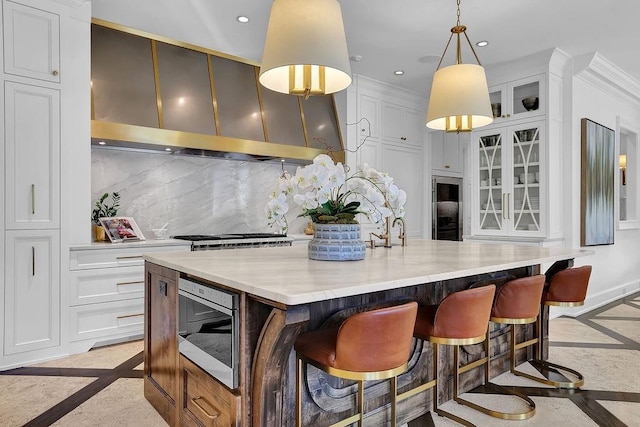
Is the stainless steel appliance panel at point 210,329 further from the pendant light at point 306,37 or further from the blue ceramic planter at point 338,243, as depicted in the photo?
the pendant light at point 306,37

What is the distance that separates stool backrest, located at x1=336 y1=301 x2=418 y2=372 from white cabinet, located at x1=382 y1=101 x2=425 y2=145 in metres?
4.08

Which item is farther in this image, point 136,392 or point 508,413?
point 136,392

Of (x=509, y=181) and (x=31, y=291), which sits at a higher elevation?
(x=509, y=181)

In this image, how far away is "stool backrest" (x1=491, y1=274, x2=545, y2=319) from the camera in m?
2.33

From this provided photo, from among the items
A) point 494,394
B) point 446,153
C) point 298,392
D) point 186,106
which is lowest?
point 494,394

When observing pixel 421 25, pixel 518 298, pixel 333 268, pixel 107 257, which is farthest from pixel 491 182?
pixel 107 257

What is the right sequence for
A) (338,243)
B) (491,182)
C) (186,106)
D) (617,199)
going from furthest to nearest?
(617,199) < (491,182) < (186,106) < (338,243)

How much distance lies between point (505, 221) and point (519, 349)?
2011 mm

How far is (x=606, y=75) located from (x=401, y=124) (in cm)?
234

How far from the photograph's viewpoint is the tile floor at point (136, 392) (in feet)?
7.43

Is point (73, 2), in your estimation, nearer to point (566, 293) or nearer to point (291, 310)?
point (291, 310)

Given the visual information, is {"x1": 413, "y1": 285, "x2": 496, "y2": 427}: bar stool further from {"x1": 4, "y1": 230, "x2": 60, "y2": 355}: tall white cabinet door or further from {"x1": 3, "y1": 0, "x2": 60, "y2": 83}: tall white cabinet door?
{"x1": 3, "y1": 0, "x2": 60, "y2": 83}: tall white cabinet door

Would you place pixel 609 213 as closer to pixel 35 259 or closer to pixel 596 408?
pixel 596 408

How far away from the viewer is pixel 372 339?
60.8 inches
